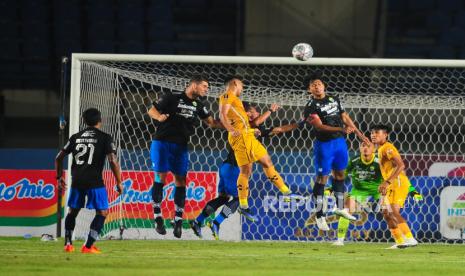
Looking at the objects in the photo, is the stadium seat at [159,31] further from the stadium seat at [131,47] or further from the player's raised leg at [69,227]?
the player's raised leg at [69,227]

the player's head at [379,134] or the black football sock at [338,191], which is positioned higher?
the player's head at [379,134]

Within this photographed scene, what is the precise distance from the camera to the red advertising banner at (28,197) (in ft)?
47.0

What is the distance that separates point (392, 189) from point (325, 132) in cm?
120

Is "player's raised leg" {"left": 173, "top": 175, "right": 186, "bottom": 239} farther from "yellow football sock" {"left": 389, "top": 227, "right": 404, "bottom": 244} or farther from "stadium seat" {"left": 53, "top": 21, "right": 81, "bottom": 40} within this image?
"stadium seat" {"left": 53, "top": 21, "right": 81, "bottom": 40}

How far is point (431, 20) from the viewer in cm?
2020

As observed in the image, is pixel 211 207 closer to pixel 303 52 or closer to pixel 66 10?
pixel 303 52

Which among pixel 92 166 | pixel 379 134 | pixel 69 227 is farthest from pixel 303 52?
pixel 69 227

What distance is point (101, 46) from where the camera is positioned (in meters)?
19.5

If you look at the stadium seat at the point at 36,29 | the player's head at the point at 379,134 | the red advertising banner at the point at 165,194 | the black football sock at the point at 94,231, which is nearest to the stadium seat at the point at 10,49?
the stadium seat at the point at 36,29

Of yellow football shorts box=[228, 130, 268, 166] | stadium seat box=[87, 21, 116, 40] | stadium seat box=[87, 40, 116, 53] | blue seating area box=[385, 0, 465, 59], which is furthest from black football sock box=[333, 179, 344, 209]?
stadium seat box=[87, 21, 116, 40]

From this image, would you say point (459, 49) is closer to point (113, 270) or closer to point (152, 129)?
point (152, 129)

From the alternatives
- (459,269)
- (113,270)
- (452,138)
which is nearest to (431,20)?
(452,138)

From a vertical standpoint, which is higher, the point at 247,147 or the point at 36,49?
the point at 36,49

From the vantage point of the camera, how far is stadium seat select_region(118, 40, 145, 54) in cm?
1939
